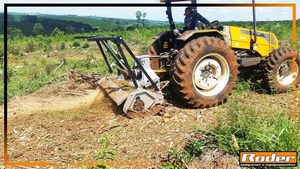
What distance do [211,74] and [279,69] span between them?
1.63 m

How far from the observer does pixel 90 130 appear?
5043mm

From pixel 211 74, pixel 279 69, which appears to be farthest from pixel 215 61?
pixel 279 69

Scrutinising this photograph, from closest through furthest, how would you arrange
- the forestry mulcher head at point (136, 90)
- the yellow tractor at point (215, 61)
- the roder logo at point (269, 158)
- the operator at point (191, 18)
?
the roder logo at point (269, 158) < the forestry mulcher head at point (136, 90) < the yellow tractor at point (215, 61) < the operator at point (191, 18)

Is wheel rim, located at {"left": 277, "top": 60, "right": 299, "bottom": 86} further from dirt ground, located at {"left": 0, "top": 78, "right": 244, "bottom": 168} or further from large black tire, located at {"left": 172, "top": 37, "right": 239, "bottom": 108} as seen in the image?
dirt ground, located at {"left": 0, "top": 78, "right": 244, "bottom": 168}

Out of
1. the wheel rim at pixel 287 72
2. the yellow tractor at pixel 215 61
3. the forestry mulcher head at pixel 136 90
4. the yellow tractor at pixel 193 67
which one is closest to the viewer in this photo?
the forestry mulcher head at pixel 136 90

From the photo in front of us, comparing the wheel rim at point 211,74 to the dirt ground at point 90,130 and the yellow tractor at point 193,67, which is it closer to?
the yellow tractor at point 193,67

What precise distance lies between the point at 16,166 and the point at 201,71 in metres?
2.96

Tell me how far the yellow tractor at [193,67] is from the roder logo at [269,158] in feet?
6.25

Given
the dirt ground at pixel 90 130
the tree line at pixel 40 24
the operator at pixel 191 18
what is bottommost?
the dirt ground at pixel 90 130

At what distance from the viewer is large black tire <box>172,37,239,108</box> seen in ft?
17.5

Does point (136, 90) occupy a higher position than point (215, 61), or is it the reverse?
point (215, 61)

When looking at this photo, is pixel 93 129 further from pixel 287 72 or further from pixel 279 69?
pixel 287 72

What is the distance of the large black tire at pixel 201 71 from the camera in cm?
535

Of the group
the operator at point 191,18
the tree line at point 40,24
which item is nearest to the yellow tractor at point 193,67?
the operator at point 191,18
